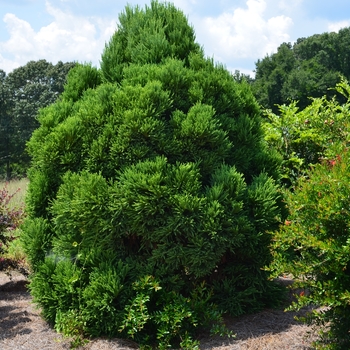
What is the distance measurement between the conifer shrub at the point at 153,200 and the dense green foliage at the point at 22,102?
30.5 m

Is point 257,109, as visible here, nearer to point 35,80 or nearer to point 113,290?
point 113,290

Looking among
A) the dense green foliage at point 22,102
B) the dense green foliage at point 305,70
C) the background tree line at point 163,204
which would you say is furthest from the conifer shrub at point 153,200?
the dense green foliage at point 305,70

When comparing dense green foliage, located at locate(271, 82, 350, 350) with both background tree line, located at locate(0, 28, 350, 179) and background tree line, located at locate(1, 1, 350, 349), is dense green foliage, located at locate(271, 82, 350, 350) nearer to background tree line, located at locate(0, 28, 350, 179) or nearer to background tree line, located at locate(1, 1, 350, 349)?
background tree line, located at locate(1, 1, 350, 349)

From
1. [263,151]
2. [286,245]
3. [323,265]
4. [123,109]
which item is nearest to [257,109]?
[263,151]

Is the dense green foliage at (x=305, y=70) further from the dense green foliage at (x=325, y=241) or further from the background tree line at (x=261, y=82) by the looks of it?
the dense green foliage at (x=325, y=241)

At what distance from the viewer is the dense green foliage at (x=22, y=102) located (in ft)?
121

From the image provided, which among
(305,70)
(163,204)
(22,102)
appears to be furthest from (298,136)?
(305,70)

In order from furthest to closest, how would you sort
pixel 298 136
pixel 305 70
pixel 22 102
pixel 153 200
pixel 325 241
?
1. pixel 305 70
2. pixel 22 102
3. pixel 298 136
4. pixel 153 200
5. pixel 325 241

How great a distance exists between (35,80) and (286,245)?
41055mm

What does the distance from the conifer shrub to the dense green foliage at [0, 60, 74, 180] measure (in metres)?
30.5

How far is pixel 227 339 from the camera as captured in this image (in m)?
4.09

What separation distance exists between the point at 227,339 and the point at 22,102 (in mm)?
36459

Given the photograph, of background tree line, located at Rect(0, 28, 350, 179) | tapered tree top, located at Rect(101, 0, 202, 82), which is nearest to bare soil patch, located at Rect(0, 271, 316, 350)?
tapered tree top, located at Rect(101, 0, 202, 82)

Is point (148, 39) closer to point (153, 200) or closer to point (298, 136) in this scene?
point (153, 200)
